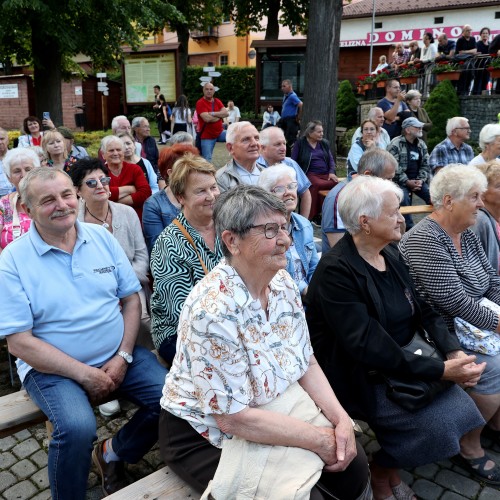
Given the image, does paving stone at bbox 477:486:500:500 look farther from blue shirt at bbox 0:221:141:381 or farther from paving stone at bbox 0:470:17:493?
paving stone at bbox 0:470:17:493

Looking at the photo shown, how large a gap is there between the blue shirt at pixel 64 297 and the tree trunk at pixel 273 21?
24605 millimetres

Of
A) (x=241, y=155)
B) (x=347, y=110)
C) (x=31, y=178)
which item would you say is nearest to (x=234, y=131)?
(x=241, y=155)

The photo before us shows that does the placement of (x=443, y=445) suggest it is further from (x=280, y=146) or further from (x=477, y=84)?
(x=477, y=84)

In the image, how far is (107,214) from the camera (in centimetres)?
372

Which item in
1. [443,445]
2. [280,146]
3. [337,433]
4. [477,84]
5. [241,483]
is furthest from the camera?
[477,84]

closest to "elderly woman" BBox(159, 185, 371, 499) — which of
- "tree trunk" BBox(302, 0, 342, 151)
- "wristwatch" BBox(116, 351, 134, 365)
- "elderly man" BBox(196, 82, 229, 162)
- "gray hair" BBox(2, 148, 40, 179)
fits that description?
"wristwatch" BBox(116, 351, 134, 365)

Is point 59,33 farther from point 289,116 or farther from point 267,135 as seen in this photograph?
point 267,135

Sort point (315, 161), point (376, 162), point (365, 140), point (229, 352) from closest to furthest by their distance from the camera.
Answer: point (229, 352) → point (376, 162) → point (365, 140) → point (315, 161)

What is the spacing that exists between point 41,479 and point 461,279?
277 centimetres

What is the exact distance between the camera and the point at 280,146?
4.99m

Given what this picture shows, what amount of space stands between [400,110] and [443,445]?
766cm

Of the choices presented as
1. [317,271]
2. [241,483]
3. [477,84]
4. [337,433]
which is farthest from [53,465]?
[477,84]

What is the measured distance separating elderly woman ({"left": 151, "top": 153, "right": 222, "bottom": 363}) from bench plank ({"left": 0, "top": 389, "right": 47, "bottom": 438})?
746mm

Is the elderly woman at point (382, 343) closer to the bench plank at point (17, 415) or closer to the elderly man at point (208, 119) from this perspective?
the bench plank at point (17, 415)
